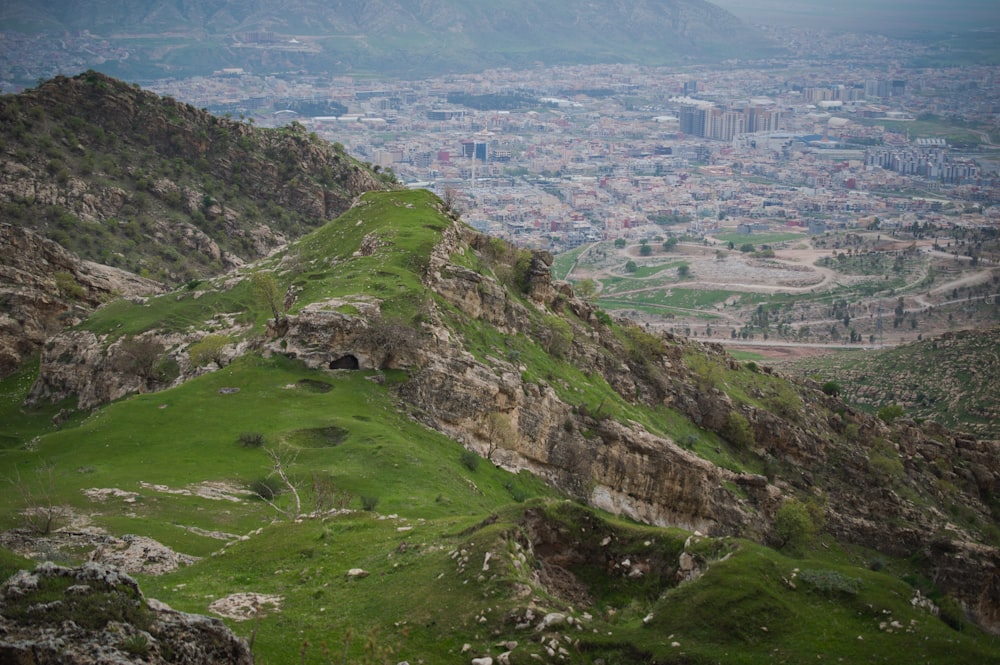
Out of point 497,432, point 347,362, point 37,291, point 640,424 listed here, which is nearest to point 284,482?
point 347,362

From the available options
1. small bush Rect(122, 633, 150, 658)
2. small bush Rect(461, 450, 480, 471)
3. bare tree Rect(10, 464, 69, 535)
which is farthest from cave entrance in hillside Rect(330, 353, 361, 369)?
small bush Rect(122, 633, 150, 658)

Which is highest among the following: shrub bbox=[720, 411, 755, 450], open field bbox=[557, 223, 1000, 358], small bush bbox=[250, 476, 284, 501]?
small bush bbox=[250, 476, 284, 501]

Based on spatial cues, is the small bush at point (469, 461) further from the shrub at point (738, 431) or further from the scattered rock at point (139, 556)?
the shrub at point (738, 431)

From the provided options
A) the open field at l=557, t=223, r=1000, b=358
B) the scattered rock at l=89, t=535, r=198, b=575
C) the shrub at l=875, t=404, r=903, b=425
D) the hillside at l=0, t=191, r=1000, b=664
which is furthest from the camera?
the open field at l=557, t=223, r=1000, b=358

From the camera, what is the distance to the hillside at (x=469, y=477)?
853 inches

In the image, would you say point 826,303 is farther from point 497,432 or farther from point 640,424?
point 497,432

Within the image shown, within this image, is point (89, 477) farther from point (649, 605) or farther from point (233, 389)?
point (649, 605)

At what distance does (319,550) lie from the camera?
28688mm

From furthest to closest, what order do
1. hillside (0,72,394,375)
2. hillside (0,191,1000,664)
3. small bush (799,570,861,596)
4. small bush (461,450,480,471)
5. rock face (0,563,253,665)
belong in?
hillside (0,72,394,375) → small bush (461,450,480,471) → small bush (799,570,861,596) → hillside (0,191,1000,664) → rock face (0,563,253,665)

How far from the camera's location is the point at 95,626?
15.8 meters

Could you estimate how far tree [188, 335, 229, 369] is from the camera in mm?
54531

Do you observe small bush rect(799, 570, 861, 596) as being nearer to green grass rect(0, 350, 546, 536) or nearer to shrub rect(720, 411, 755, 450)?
green grass rect(0, 350, 546, 536)

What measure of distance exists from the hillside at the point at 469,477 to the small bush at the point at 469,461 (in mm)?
93

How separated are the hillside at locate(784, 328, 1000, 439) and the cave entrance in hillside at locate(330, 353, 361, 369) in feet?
237
